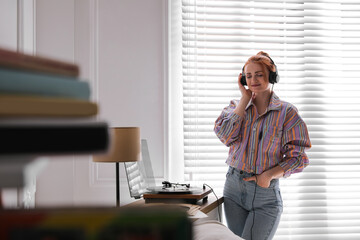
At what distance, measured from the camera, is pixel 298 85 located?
330 cm

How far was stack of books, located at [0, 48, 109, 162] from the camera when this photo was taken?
0.76 feet

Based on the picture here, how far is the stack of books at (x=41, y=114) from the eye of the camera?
23cm

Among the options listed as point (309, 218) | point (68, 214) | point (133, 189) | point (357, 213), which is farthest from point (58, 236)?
point (357, 213)

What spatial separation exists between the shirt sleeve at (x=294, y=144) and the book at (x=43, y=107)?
7.43 feet

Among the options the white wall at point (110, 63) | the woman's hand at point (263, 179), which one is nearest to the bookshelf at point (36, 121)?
the woman's hand at point (263, 179)

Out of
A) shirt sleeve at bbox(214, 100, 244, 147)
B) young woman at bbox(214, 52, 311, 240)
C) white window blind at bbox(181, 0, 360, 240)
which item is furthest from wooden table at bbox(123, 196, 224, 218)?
white window blind at bbox(181, 0, 360, 240)

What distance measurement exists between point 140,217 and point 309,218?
3.28 metres

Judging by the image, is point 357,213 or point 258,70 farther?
point 357,213

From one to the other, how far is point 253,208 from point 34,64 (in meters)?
2.29

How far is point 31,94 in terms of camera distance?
0.24 m

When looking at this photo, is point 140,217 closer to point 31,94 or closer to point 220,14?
point 31,94

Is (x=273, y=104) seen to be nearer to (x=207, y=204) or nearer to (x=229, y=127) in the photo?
(x=229, y=127)

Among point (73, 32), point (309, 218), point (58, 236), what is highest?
point (73, 32)

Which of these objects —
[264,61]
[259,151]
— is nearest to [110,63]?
[264,61]
